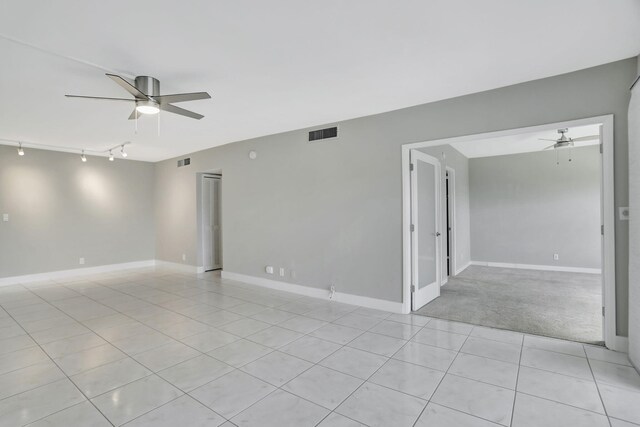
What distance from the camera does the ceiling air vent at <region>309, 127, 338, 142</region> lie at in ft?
15.2

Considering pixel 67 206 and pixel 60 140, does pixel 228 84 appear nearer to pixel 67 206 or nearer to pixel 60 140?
pixel 60 140

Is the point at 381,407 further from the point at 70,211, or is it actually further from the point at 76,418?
the point at 70,211

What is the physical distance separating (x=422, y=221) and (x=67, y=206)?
7.46 metres

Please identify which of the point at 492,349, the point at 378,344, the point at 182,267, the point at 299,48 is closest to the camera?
the point at 299,48

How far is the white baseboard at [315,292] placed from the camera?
4.17 meters

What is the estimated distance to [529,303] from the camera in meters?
4.48

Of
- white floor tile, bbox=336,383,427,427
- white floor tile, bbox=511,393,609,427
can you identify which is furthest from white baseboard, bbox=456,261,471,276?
white floor tile, bbox=336,383,427,427

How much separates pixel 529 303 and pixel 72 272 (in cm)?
895

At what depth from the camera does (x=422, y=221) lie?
4.44 metres

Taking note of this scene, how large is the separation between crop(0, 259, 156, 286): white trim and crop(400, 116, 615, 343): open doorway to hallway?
7092 millimetres

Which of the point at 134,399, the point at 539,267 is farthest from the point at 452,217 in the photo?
the point at 134,399

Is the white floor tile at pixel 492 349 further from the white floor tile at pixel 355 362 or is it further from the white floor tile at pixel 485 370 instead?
the white floor tile at pixel 355 362

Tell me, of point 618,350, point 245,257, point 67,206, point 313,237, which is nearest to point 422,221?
point 313,237

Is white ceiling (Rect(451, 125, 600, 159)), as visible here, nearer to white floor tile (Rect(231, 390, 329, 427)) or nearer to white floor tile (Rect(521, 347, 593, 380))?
white floor tile (Rect(521, 347, 593, 380))
